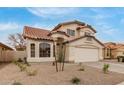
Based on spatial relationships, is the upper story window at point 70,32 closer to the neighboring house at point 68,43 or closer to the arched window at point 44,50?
the neighboring house at point 68,43

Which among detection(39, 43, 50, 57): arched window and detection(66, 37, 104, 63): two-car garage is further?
detection(66, 37, 104, 63): two-car garage

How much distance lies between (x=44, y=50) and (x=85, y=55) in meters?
4.04

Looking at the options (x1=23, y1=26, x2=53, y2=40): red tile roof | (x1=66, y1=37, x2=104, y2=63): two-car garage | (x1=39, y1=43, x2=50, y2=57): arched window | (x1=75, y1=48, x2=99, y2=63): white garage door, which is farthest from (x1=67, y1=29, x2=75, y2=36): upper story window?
(x1=39, y1=43, x2=50, y2=57): arched window

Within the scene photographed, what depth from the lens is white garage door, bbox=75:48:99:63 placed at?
1909 cm

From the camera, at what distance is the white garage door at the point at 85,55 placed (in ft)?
62.6

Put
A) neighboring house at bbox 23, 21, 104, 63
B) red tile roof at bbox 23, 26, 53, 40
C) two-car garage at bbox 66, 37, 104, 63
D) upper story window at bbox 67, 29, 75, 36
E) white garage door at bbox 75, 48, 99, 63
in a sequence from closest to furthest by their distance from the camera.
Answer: red tile roof at bbox 23, 26, 53, 40 < neighboring house at bbox 23, 21, 104, 63 < white garage door at bbox 75, 48, 99, 63 < two-car garage at bbox 66, 37, 104, 63 < upper story window at bbox 67, 29, 75, 36

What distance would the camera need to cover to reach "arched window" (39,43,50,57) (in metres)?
18.2

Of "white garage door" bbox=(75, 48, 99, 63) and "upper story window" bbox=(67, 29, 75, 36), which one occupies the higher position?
"upper story window" bbox=(67, 29, 75, 36)

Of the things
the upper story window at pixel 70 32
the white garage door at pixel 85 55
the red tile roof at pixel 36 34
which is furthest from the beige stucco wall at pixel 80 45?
the red tile roof at pixel 36 34

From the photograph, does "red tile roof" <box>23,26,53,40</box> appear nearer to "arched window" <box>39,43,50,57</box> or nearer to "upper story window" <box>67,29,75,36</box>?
"arched window" <box>39,43,50,57</box>

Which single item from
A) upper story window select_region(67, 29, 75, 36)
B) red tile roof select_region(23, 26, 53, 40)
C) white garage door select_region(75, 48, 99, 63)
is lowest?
white garage door select_region(75, 48, 99, 63)

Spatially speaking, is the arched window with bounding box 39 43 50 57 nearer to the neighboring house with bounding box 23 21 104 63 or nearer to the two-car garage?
the neighboring house with bounding box 23 21 104 63

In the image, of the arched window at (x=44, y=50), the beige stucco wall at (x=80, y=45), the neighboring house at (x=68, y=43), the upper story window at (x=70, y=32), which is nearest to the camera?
the neighboring house at (x=68, y=43)

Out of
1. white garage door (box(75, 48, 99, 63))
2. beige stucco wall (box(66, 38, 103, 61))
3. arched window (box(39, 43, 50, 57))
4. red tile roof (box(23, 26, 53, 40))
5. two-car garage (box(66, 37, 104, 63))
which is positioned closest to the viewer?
red tile roof (box(23, 26, 53, 40))
